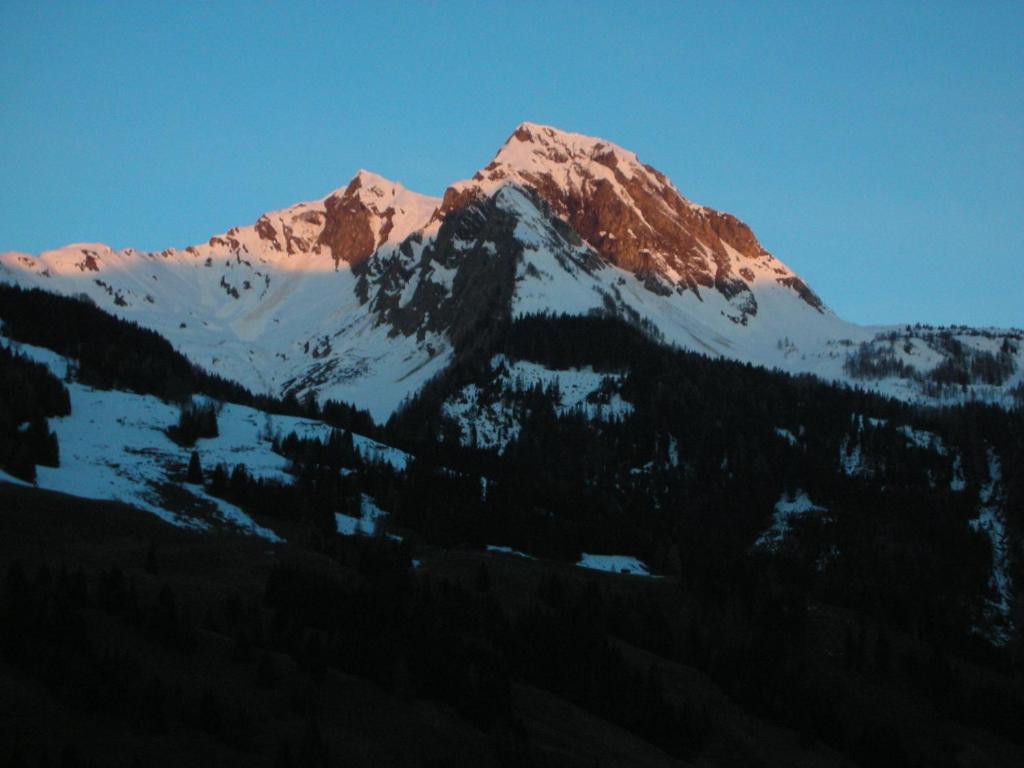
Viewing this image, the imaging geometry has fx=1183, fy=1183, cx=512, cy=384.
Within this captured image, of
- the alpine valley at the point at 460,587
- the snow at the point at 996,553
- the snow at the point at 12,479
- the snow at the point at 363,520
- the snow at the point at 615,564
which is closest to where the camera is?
the alpine valley at the point at 460,587

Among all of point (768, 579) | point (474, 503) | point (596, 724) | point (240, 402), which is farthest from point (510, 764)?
point (240, 402)

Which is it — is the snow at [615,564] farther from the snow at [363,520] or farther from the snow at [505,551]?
the snow at [363,520]

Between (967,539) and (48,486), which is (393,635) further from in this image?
(967,539)

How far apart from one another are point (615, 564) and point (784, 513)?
50.9 meters

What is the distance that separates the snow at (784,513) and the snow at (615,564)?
1265 inches

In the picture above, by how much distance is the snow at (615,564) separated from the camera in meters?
130

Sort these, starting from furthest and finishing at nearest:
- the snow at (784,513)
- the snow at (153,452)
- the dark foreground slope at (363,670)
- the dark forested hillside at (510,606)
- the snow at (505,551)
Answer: the snow at (784,513)
the snow at (505,551)
the snow at (153,452)
the dark forested hillside at (510,606)
the dark foreground slope at (363,670)

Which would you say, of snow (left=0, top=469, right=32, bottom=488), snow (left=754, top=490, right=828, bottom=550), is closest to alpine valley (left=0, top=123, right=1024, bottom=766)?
snow (left=754, top=490, right=828, bottom=550)

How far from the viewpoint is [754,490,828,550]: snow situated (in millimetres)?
166375

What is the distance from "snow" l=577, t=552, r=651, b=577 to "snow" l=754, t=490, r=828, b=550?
3212 cm

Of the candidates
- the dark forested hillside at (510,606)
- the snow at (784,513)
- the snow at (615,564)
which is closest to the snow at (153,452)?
the dark forested hillside at (510,606)

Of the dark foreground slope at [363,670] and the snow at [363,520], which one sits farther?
the snow at [363,520]

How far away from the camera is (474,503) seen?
138 m

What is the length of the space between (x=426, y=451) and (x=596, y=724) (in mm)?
110710
